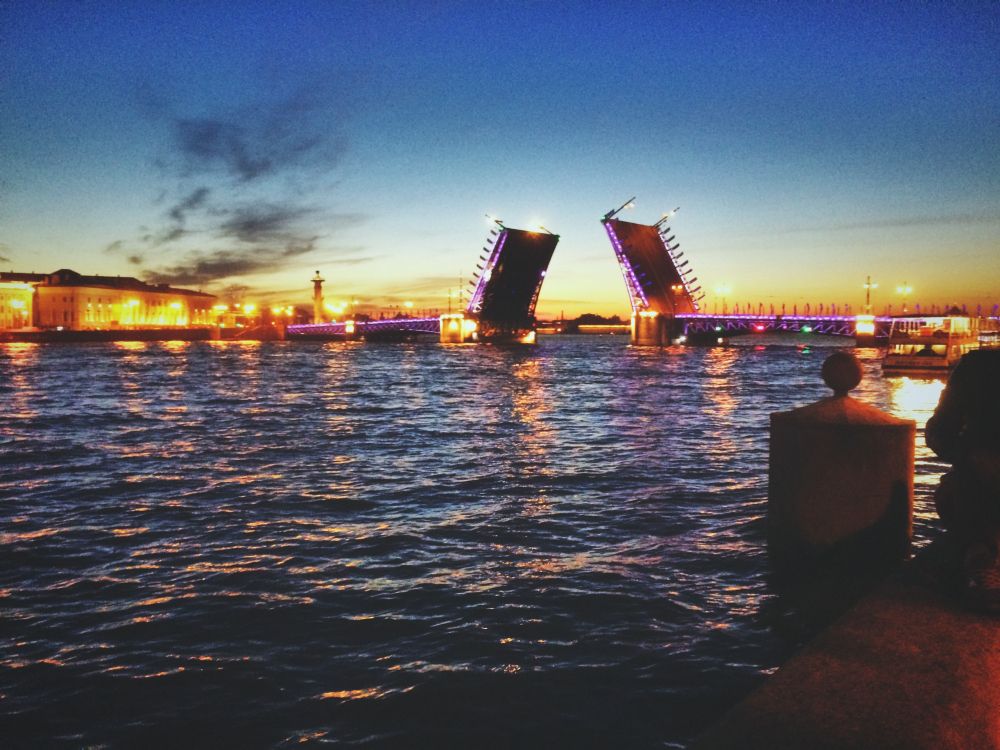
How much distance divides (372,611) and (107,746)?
183 centimetres

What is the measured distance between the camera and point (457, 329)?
102 meters

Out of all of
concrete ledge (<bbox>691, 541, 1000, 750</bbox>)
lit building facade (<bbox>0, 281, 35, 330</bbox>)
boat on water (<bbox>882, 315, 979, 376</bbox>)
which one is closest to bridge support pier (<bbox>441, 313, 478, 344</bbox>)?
lit building facade (<bbox>0, 281, 35, 330</bbox>)

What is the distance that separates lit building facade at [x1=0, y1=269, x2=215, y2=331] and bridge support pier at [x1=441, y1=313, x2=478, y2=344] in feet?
159

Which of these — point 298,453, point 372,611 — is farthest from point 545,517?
point 298,453

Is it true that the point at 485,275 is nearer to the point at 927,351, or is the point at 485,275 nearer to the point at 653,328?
the point at 653,328

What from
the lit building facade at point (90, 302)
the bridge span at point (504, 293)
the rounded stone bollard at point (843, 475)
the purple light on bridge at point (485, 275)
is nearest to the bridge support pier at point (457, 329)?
the bridge span at point (504, 293)

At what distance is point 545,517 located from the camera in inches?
301

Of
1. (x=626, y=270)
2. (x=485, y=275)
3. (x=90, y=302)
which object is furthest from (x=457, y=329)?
(x=90, y=302)

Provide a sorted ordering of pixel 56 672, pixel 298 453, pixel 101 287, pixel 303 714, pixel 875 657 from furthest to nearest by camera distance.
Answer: pixel 101 287
pixel 298 453
pixel 56 672
pixel 303 714
pixel 875 657

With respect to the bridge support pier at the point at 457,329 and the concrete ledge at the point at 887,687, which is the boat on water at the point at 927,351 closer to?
the concrete ledge at the point at 887,687

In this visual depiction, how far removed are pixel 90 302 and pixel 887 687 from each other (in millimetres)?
120135

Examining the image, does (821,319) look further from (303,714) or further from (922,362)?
(303,714)

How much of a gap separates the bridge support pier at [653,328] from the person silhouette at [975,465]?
84.8 metres

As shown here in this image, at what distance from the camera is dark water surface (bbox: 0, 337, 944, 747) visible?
11.8 ft
